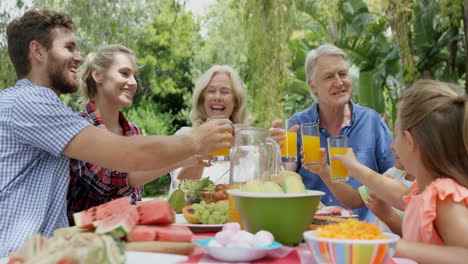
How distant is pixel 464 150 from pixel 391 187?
429mm

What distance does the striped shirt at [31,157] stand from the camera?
187 centimetres

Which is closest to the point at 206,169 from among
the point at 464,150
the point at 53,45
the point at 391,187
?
the point at 53,45

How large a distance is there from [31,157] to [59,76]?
1.58ft

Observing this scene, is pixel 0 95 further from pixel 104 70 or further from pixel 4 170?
pixel 104 70

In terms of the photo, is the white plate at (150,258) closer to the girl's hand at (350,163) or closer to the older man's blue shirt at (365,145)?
the girl's hand at (350,163)

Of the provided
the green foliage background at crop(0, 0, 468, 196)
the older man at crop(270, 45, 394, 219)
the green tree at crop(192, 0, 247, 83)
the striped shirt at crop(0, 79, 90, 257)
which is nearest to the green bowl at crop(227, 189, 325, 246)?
the striped shirt at crop(0, 79, 90, 257)

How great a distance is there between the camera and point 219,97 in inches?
156

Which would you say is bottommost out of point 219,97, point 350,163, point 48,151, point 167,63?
point 350,163

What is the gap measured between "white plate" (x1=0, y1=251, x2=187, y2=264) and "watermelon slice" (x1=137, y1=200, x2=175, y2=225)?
0.21 m

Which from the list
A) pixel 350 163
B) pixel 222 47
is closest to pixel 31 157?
pixel 350 163

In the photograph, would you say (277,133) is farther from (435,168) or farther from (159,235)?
(159,235)

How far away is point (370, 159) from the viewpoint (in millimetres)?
3496

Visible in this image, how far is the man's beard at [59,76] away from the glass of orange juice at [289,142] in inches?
45.8

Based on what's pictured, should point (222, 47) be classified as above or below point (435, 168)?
above
